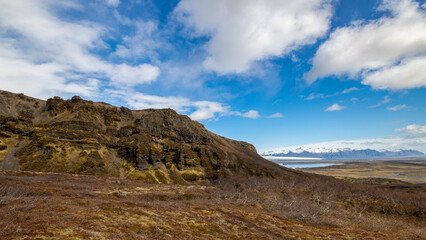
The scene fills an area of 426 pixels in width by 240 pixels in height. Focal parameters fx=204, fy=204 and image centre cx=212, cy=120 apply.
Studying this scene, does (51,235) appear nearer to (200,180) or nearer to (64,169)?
(64,169)

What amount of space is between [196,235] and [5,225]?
12376 millimetres

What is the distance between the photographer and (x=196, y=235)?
1662cm

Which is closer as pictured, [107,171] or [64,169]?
[64,169]

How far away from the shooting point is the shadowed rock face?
105312mm

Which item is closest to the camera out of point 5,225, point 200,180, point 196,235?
point 5,225

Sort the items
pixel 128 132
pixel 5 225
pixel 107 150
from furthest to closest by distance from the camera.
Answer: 1. pixel 128 132
2. pixel 107 150
3. pixel 5 225

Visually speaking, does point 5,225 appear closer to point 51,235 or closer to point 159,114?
point 51,235

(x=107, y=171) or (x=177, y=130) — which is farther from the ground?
(x=177, y=130)

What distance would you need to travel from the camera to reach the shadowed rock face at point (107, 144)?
105m

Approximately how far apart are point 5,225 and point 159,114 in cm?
17599

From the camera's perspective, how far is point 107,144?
427 feet

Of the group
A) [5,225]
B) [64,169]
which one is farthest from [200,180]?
[5,225]

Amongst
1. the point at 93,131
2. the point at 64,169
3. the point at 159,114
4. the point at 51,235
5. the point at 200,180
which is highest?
the point at 159,114

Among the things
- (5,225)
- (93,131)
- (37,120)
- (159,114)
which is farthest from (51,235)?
(159,114)
